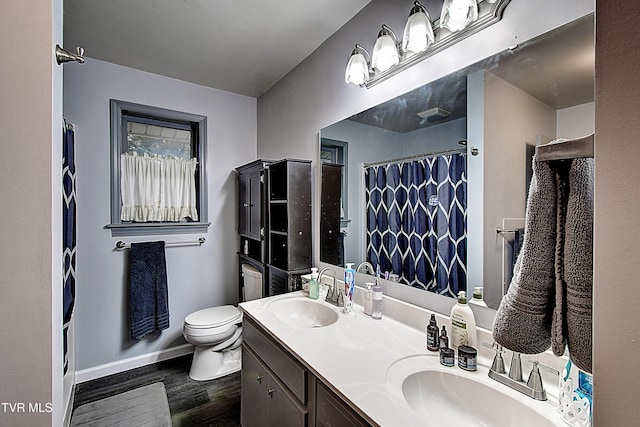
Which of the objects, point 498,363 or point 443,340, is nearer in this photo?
point 498,363

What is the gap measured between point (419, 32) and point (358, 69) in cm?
38

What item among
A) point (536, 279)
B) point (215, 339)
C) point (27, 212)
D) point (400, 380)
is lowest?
point (215, 339)

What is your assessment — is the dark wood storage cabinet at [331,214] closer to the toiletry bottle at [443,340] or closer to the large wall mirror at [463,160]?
the large wall mirror at [463,160]

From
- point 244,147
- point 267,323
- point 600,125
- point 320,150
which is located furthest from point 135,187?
point 600,125

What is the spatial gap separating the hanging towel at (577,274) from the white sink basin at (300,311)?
48.0 inches

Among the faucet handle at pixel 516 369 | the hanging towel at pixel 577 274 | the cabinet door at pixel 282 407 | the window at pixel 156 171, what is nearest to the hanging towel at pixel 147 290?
the window at pixel 156 171

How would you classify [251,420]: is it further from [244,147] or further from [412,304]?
[244,147]

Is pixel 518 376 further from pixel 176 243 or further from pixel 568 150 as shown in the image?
pixel 176 243

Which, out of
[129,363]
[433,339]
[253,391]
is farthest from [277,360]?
[129,363]

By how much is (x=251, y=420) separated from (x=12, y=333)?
3.70ft

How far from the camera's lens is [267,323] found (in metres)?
1.35

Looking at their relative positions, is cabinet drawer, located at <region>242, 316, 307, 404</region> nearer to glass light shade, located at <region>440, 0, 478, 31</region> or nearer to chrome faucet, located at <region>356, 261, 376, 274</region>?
chrome faucet, located at <region>356, 261, 376, 274</region>

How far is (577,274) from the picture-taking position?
1.41ft

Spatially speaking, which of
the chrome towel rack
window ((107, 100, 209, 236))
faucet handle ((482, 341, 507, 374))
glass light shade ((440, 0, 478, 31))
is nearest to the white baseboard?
the chrome towel rack
